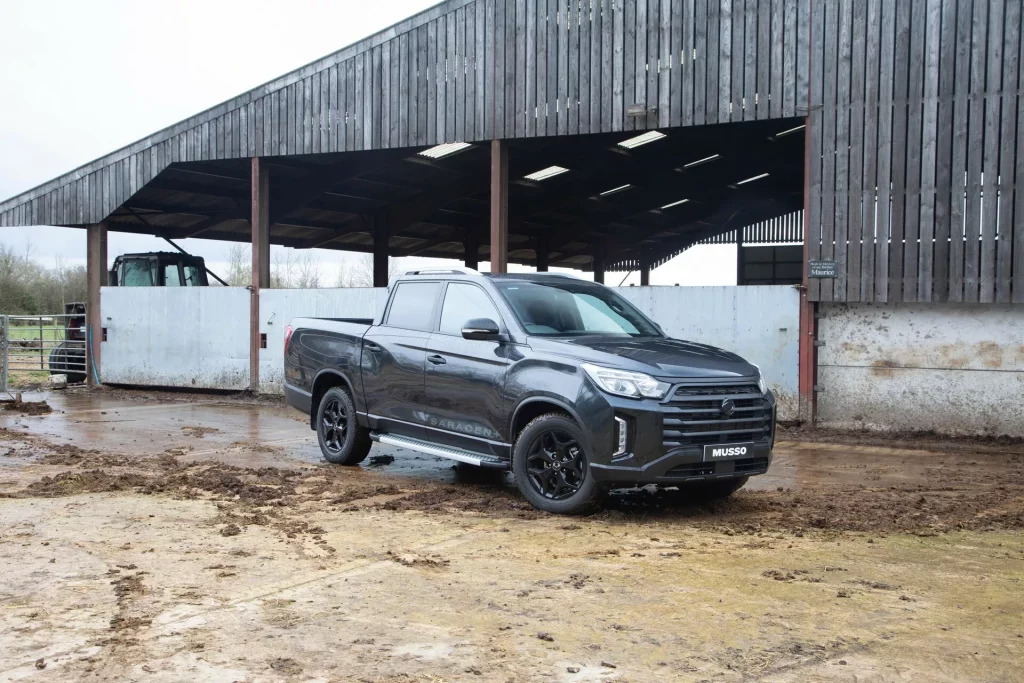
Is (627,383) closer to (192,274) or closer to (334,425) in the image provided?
(334,425)

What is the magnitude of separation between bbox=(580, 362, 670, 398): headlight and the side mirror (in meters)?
1.13

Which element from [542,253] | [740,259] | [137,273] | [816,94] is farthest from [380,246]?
[816,94]

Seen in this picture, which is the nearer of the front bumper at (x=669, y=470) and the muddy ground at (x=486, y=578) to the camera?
the muddy ground at (x=486, y=578)

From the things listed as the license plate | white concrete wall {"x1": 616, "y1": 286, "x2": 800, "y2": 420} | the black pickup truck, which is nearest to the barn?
white concrete wall {"x1": 616, "y1": 286, "x2": 800, "y2": 420}

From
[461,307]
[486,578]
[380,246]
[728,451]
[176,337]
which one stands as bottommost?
[486,578]

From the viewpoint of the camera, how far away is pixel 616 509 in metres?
8.07

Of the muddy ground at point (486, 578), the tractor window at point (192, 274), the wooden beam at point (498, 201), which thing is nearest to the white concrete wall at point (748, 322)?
the wooden beam at point (498, 201)

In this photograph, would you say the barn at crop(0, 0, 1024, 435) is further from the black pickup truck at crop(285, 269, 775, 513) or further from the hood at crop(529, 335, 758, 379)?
the hood at crop(529, 335, 758, 379)

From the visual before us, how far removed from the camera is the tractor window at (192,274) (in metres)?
24.7

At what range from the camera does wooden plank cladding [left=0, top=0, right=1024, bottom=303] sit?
43.8 feet

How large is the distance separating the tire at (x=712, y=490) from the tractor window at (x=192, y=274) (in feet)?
61.0

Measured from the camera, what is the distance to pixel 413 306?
381 inches

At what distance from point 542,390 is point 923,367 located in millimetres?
7919

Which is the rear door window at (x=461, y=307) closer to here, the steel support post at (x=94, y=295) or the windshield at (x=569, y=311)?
the windshield at (x=569, y=311)
